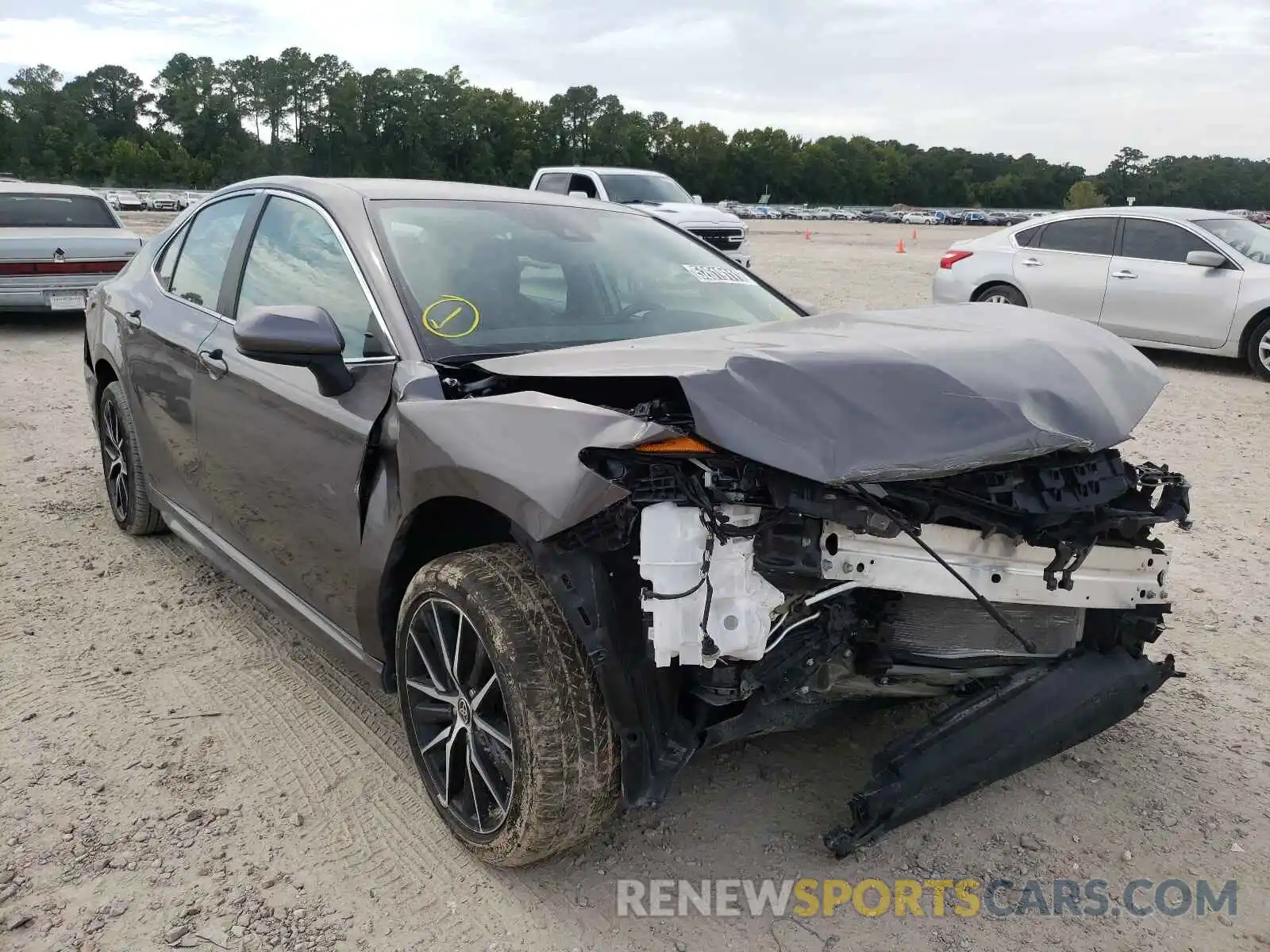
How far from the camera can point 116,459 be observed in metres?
4.83

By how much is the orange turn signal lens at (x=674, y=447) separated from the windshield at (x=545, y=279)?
0.92m

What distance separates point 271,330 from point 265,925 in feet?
4.77

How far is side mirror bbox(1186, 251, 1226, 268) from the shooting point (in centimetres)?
911

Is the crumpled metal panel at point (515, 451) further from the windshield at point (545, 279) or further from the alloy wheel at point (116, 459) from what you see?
the alloy wheel at point (116, 459)

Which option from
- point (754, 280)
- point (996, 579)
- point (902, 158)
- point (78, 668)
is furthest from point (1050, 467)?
point (902, 158)

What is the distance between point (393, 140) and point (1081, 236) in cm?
10971

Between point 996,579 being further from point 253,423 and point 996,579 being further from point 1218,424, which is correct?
point 1218,424

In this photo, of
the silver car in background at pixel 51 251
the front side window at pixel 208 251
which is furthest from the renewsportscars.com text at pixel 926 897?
the silver car in background at pixel 51 251

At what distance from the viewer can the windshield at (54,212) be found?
1134 centimetres

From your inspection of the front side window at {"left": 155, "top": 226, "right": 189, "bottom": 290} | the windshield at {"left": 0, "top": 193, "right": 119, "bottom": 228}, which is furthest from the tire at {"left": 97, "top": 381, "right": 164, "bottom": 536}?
the windshield at {"left": 0, "top": 193, "right": 119, "bottom": 228}

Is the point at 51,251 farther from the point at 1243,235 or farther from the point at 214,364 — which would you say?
the point at 1243,235

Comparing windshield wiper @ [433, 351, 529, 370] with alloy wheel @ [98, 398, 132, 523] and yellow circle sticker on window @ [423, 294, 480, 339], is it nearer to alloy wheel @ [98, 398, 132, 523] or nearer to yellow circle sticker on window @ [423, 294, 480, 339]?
yellow circle sticker on window @ [423, 294, 480, 339]

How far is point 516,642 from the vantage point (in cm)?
228

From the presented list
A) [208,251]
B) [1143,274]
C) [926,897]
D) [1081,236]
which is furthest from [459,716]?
[1081,236]
